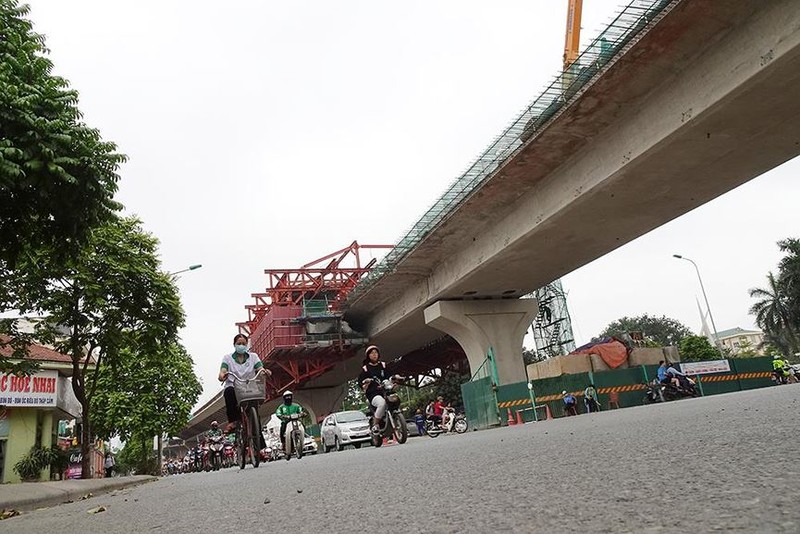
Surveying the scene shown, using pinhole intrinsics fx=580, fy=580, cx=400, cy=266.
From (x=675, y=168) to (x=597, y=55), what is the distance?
11.9 feet

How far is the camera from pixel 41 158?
564 cm

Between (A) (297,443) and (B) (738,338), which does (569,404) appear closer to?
(A) (297,443)

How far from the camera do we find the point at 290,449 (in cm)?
1324

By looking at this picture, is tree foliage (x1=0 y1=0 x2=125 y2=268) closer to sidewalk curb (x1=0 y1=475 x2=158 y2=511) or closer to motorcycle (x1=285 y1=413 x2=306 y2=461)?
sidewalk curb (x1=0 y1=475 x2=158 y2=511)

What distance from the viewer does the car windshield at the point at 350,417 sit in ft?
72.2

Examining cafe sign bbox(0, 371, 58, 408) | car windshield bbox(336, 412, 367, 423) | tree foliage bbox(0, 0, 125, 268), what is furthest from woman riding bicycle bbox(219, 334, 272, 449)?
cafe sign bbox(0, 371, 58, 408)

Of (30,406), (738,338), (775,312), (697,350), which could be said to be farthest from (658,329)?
(30,406)

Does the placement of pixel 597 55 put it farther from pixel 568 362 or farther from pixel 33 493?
pixel 568 362

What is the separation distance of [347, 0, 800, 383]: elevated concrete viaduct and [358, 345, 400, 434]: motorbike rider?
6.94 meters

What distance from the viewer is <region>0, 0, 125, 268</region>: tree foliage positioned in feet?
18.1

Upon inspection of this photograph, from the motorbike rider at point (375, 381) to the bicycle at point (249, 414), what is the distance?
88.5 inches

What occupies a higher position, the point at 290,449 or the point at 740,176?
the point at 740,176

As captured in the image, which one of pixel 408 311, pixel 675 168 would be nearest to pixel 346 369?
pixel 408 311

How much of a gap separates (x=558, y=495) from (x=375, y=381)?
832 cm
